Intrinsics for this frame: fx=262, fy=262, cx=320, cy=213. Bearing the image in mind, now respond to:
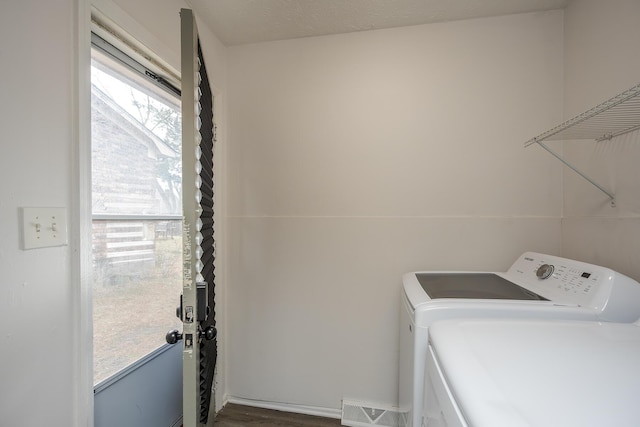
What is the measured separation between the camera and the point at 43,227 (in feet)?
2.72

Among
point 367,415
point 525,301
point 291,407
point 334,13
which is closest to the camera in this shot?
point 525,301

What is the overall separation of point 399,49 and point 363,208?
108 cm

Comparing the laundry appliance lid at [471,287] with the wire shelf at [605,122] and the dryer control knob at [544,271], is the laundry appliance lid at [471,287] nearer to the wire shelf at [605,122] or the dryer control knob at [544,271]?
the dryer control knob at [544,271]

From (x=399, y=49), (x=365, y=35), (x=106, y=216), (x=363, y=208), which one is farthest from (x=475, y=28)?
(x=106, y=216)

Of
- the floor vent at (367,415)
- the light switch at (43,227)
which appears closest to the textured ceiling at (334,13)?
the light switch at (43,227)

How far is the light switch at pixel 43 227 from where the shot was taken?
2.58 feet

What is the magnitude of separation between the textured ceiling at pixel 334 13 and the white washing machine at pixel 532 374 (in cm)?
172

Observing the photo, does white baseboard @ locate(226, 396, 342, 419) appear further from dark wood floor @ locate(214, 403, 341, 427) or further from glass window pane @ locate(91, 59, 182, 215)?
glass window pane @ locate(91, 59, 182, 215)

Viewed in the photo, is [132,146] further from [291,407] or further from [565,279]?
[565,279]

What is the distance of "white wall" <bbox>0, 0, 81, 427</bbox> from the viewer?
0.75 meters

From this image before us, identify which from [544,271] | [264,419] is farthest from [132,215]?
[544,271]

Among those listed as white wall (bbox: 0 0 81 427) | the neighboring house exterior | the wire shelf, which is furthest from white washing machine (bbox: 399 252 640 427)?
the neighboring house exterior

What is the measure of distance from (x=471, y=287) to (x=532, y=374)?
74 centimetres

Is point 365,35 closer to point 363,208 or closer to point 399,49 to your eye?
point 399,49
